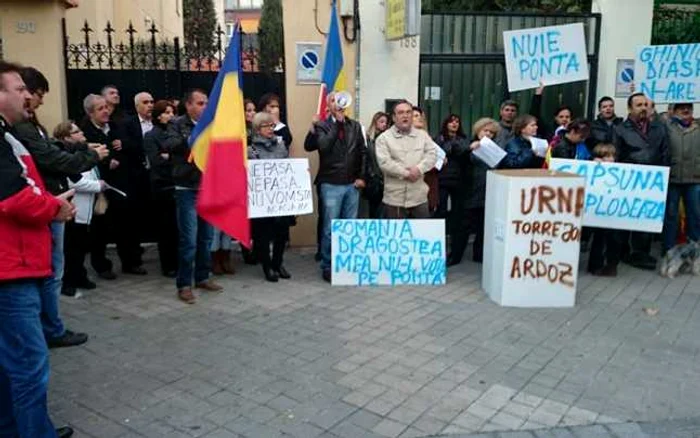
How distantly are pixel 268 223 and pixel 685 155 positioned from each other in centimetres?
467

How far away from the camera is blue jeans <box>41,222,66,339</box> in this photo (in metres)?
4.91

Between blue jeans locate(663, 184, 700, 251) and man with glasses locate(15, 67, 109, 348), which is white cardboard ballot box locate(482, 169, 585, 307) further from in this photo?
man with glasses locate(15, 67, 109, 348)

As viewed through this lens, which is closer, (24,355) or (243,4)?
(24,355)

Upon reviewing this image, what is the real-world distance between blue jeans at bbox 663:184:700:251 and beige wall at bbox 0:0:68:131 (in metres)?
7.12

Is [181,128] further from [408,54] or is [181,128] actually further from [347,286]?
[408,54]

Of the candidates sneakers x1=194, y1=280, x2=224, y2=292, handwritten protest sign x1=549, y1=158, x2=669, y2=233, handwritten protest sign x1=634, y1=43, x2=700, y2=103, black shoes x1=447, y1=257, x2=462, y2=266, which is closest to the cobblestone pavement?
sneakers x1=194, y1=280, x2=224, y2=292

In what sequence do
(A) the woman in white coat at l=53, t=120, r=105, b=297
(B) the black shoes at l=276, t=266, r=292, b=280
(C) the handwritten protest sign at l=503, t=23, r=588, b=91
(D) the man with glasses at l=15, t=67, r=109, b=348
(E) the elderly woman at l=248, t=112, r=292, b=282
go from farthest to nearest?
(C) the handwritten protest sign at l=503, t=23, r=588, b=91
(B) the black shoes at l=276, t=266, r=292, b=280
(E) the elderly woman at l=248, t=112, r=292, b=282
(A) the woman in white coat at l=53, t=120, r=105, b=297
(D) the man with glasses at l=15, t=67, r=109, b=348

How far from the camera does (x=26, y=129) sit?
438 cm

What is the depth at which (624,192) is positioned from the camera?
696cm

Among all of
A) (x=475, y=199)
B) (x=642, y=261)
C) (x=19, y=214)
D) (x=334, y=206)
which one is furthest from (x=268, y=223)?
(x=642, y=261)

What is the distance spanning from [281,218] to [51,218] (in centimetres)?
387

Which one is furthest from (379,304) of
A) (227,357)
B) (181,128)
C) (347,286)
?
(181,128)

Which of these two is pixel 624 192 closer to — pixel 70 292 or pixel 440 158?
pixel 440 158

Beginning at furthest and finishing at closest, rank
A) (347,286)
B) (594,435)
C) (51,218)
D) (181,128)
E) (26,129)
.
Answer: (347,286) < (181,128) < (26,129) < (594,435) < (51,218)
